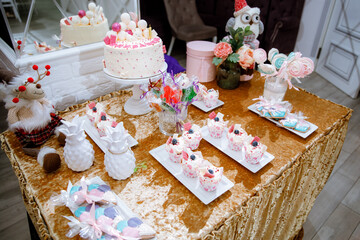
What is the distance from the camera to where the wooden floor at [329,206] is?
5.78 feet

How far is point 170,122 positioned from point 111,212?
52 cm

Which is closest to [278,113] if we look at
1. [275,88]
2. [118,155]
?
[275,88]

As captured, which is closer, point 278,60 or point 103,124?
point 103,124

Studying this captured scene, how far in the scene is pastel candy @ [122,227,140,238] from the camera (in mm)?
788

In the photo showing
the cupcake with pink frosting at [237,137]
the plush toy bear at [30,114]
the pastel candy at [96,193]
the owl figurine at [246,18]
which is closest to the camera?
the pastel candy at [96,193]

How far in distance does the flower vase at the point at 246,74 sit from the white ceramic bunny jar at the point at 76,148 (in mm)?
1093

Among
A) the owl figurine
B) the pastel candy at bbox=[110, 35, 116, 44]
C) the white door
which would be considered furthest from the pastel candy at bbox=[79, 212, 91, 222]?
the white door

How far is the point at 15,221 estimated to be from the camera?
5.84 ft

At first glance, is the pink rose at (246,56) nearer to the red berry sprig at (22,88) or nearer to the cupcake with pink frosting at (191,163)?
the cupcake with pink frosting at (191,163)

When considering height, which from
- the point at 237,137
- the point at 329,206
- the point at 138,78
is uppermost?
the point at 138,78

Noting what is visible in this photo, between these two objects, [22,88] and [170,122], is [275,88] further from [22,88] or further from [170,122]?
[22,88]

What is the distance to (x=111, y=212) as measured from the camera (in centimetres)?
86

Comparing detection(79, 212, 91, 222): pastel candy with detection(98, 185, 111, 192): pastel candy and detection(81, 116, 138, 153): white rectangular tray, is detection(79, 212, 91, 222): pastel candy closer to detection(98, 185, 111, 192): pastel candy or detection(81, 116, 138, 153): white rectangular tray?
detection(98, 185, 111, 192): pastel candy

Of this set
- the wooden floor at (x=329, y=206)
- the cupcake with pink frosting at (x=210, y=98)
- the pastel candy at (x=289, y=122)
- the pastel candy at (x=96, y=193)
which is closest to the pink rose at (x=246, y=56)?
the cupcake with pink frosting at (x=210, y=98)
